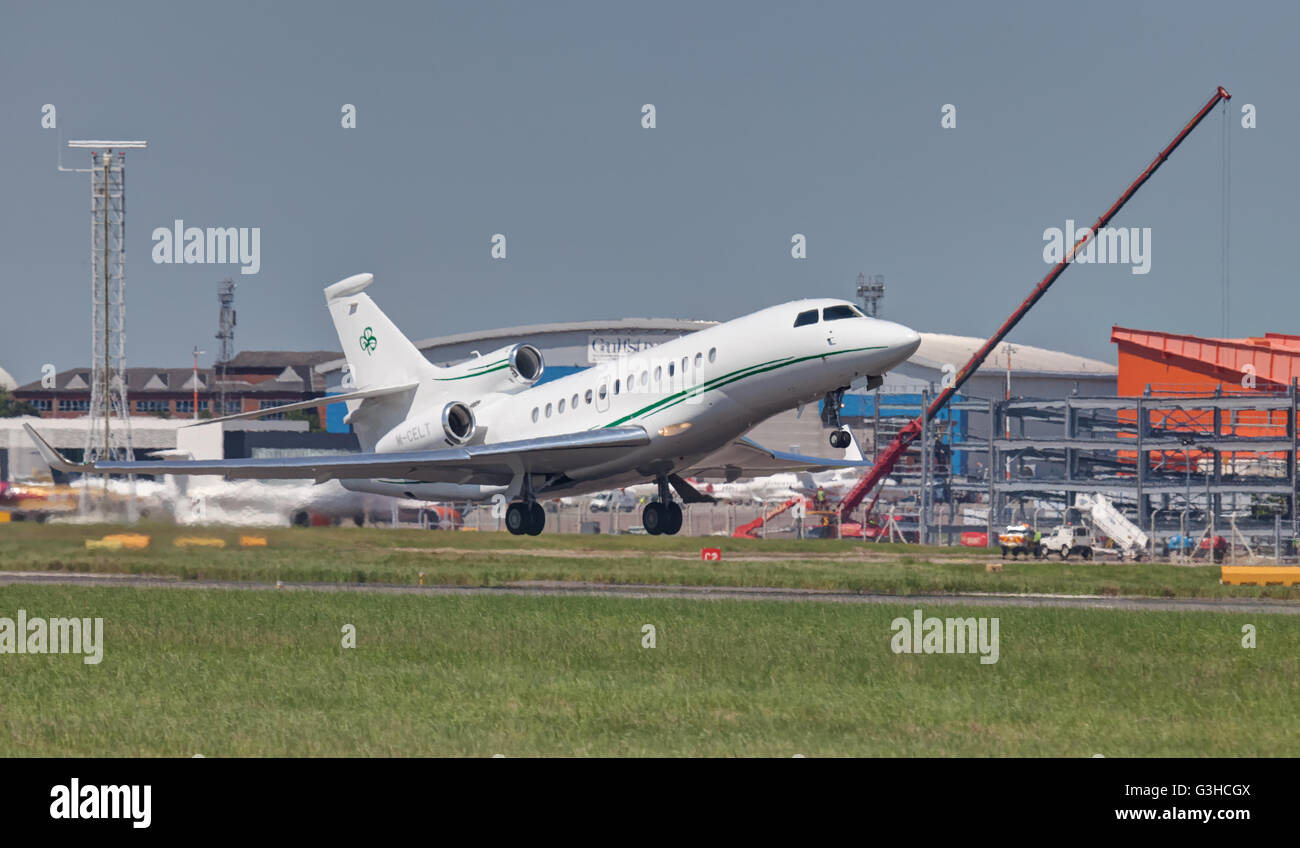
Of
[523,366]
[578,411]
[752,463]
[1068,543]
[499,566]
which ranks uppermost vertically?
[523,366]

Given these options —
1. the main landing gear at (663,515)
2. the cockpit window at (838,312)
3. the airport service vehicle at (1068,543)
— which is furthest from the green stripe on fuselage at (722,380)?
the airport service vehicle at (1068,543)

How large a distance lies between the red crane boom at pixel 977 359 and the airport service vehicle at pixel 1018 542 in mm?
10670

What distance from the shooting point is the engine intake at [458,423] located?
135 ft

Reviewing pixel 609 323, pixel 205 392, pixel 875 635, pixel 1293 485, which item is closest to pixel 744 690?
pixel 875 635

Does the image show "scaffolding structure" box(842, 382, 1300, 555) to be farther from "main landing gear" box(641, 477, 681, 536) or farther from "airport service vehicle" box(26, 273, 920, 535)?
"airport service vehicle" box(26, 273, 920, 535)

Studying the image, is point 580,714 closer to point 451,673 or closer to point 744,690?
point 744,690

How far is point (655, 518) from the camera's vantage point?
133ft

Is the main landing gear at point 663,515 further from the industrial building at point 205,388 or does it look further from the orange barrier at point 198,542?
the industrial building at point 205,388

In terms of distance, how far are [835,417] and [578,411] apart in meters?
7.68

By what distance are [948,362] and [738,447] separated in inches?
2797

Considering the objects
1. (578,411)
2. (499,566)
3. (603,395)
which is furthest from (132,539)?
(603,395)

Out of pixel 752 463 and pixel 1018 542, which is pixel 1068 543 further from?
pixel 752 463

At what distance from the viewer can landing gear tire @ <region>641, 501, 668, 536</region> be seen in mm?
40447

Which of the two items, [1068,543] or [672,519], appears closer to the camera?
[672,519]
